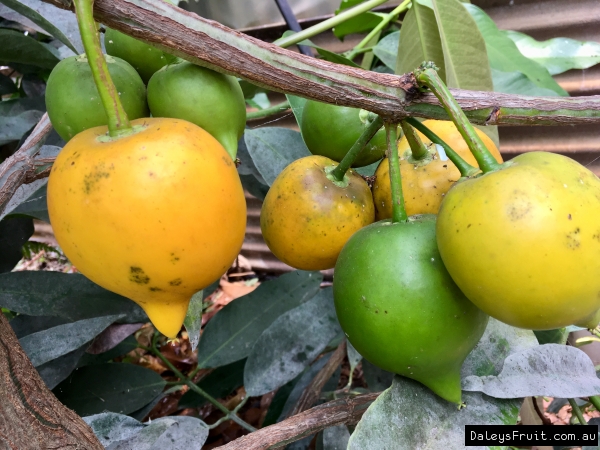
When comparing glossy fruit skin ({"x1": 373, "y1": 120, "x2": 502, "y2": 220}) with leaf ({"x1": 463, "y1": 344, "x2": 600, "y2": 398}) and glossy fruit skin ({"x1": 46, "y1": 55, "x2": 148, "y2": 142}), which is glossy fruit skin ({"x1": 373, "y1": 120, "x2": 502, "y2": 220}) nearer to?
leaf ({"x1": 463, "y1": 344, "x2": 600, "y2": 398})

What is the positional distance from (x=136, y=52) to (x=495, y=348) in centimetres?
70

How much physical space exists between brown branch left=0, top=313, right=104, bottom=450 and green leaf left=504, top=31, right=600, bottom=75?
4.73 ft

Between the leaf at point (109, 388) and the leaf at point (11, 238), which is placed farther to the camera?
the leaf at point (11, 238)

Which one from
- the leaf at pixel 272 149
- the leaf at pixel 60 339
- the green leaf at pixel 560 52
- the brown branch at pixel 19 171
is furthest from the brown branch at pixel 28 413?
the green leaf at pixel 560 52

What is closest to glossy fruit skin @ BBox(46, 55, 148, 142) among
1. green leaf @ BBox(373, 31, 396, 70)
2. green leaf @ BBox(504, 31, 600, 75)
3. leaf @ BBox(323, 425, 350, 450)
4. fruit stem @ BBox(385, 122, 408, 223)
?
fruit stem @ BBox(385, 122, 408, 223)

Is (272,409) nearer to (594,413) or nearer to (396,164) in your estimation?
(396,164)

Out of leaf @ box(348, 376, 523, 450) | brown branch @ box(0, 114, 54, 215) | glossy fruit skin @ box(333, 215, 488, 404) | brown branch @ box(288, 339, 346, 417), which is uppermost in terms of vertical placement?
brown branch @ box(0, 114, 54, 215)

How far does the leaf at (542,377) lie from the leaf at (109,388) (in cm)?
77

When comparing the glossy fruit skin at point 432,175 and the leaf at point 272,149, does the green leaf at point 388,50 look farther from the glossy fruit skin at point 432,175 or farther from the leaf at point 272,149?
the glossy fruit skin at point 432,175

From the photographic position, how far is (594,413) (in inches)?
64.6

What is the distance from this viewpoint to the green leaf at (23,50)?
102cm

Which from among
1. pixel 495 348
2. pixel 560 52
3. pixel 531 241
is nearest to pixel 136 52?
pixel 531 241

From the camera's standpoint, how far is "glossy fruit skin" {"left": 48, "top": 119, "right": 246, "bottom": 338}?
402 millimetres

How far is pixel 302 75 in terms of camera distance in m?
0.51
